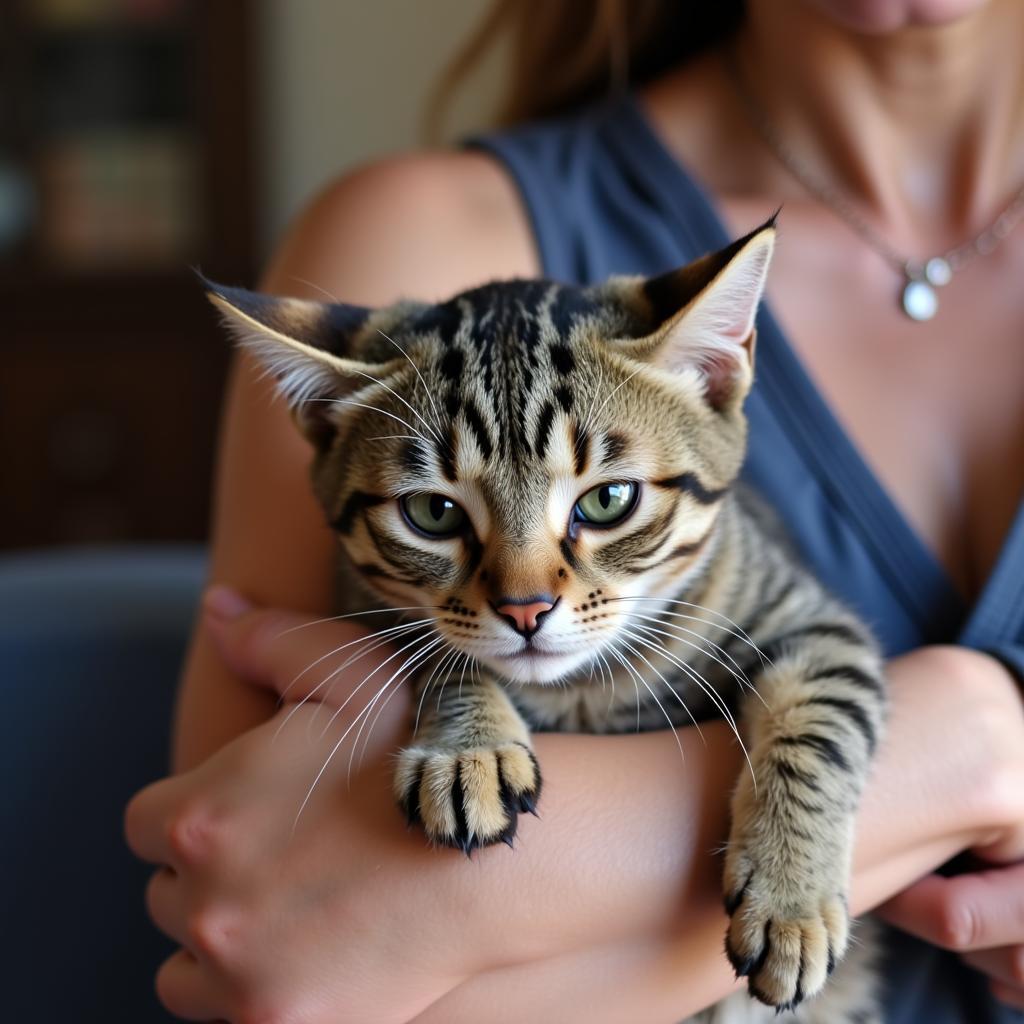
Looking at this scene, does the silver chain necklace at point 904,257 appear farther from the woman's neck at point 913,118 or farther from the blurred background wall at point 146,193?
the blurred background wall at point 146,193

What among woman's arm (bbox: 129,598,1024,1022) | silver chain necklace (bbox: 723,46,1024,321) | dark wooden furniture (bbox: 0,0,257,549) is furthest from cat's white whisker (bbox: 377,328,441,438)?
dark wooden furniture (bbox: 0,0,257,549)

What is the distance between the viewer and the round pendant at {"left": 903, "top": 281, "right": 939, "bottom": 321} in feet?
3.78

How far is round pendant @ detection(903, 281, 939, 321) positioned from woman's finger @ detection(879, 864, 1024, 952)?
1.80 ft

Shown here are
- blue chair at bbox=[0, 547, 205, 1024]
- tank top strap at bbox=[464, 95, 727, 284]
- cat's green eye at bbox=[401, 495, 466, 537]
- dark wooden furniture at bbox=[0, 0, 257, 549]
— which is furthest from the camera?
dark wooden furniture at bbox=[0, 0, 257, 549]

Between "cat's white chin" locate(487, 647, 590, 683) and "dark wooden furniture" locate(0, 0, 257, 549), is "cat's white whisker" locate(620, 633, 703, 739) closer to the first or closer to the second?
"cat's white chin" locate(487, 647, 590, 683)

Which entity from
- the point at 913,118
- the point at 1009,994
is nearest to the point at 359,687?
the point at 1009,994

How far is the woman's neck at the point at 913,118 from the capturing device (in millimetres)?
1202

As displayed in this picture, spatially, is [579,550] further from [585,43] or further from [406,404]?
[585,43]

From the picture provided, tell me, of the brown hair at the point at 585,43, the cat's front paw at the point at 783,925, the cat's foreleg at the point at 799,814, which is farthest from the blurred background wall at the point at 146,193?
the cat's front paw at the point at 783,925

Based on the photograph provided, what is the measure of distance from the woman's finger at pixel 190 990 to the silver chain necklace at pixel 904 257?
886mm

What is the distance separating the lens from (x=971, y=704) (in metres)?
0.86

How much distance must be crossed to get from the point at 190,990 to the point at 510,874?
0.26 meters

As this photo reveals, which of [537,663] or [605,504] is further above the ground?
[605,504]

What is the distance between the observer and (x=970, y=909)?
0.83 m
